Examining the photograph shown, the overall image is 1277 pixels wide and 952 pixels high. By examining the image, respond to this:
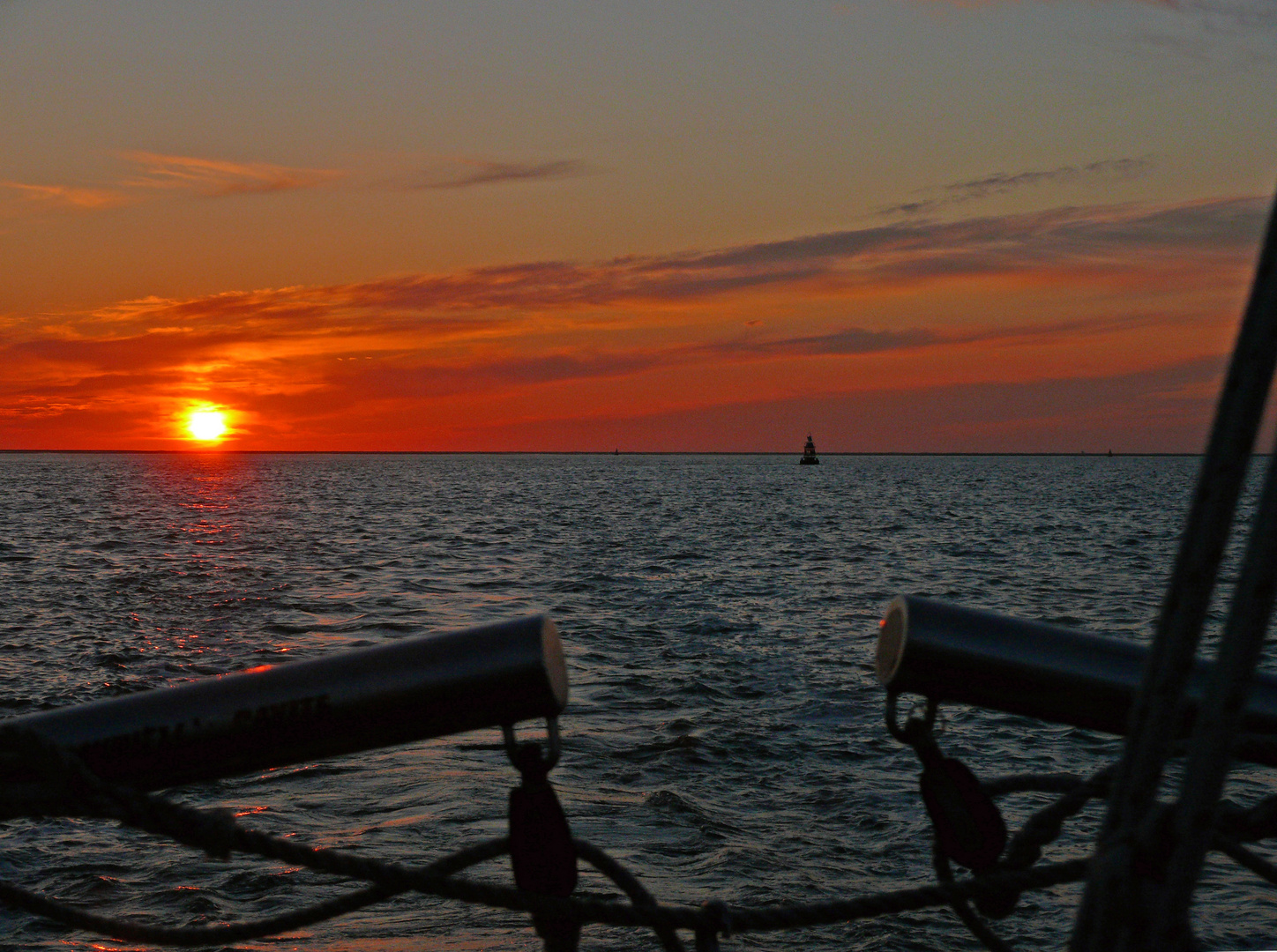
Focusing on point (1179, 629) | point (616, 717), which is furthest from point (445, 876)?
point (616, 717)

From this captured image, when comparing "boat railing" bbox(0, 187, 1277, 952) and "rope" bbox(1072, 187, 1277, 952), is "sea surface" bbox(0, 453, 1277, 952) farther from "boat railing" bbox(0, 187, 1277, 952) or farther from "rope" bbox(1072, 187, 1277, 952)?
"rope" bbox(1072, 187, 1277, 952)

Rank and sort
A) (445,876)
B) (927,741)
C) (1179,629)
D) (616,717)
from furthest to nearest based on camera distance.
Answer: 1. (616,717)
2. (927,741)
3. (445,876)
4. (1179,629)

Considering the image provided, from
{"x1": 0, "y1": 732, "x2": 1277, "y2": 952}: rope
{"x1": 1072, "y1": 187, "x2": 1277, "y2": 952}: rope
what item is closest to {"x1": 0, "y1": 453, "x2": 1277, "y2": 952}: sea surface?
{"x1": 0, "y1": 732, "x2": 1277, "y2": 952}: rope

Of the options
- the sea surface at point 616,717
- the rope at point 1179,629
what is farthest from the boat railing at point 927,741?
the sea surface at point 616,717

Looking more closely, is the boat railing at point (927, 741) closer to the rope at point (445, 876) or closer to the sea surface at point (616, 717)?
the rope at point (445, 876)

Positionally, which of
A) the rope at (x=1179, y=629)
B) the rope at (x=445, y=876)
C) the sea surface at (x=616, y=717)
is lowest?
the sea surface at (x=616, y=717)

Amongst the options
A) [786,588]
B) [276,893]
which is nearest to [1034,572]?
[786,588]

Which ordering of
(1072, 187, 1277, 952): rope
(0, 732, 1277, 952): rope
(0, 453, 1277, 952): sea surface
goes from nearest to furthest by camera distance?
(1072, 187, 1277, 952): rope → (0, 732, 1277, 952): rope → (0, 453, 1277, 952): sea surface

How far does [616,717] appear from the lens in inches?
498

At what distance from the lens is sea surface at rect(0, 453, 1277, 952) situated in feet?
25.9

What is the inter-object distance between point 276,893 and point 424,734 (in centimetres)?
708

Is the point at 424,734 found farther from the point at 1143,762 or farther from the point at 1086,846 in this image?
the point at 1086,846

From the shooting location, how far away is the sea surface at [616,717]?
7.91 metres

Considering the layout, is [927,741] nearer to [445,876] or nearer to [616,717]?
[445,876]
